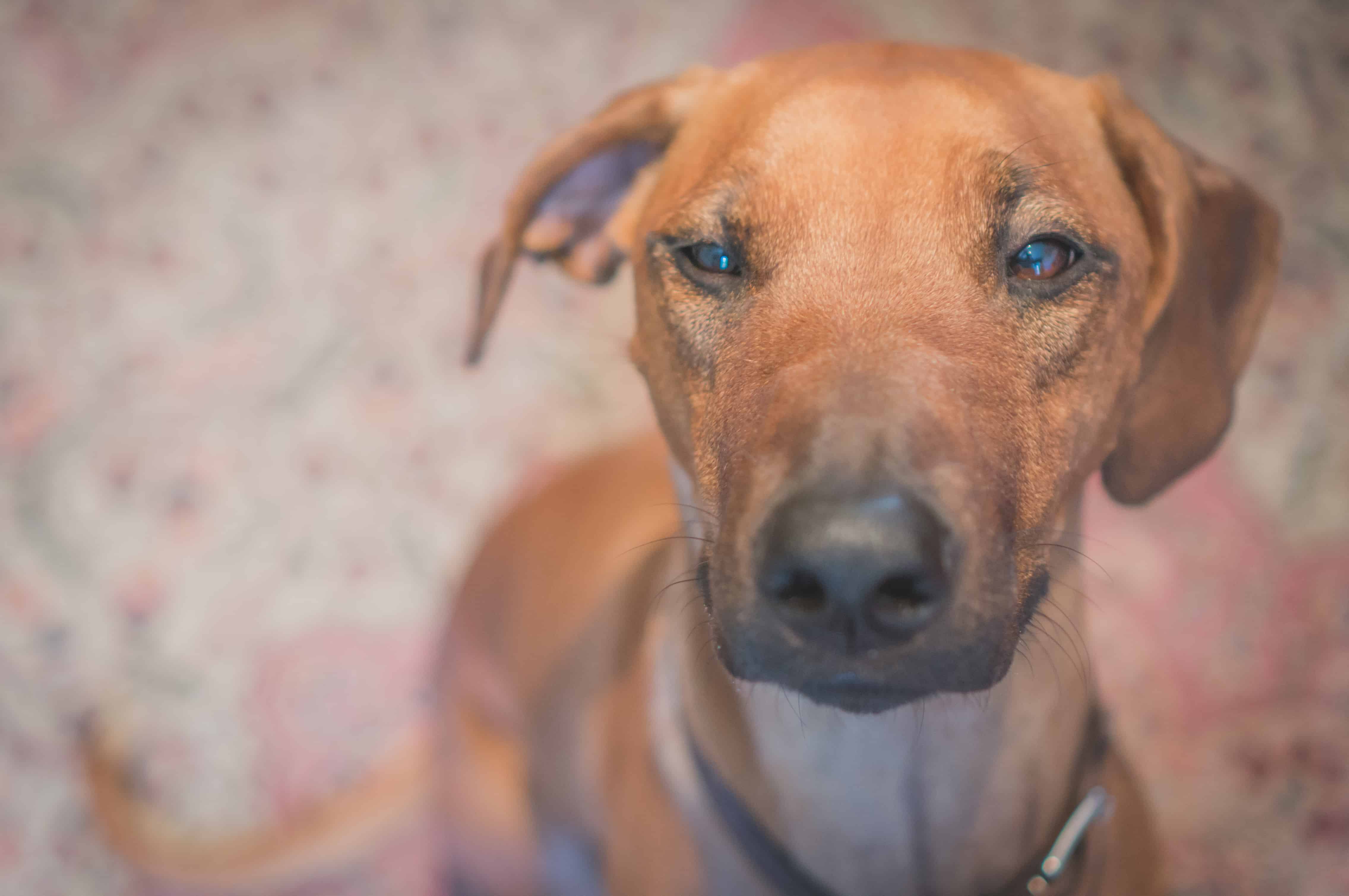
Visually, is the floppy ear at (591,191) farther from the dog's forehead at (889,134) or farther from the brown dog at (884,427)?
the dog's forehead at (889,134)

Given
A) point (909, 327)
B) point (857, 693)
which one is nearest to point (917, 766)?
point (857, 693)

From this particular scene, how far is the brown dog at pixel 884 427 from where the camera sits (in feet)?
3.35

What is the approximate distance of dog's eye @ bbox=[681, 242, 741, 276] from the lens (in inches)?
50.8

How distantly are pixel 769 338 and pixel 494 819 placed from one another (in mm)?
1427

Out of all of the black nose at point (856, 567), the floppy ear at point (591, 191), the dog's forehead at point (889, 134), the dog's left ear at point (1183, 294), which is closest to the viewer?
the black nose at point (856, 567)

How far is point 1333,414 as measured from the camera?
2.52 metres

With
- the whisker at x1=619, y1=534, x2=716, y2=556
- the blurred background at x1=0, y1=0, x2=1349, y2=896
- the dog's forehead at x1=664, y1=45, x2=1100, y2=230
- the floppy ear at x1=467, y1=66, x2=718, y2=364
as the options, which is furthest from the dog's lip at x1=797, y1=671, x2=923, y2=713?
the blurred background at x1=0, y1=0, x2=1349, y2=896

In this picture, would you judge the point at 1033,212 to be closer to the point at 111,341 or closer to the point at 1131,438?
the point at 1131,438

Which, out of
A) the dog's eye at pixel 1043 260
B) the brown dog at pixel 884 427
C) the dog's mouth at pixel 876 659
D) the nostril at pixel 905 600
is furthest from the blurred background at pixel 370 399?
the nostril at pixel 905 600

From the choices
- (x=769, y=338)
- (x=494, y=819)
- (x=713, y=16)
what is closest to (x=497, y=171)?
(x=713, y=16)

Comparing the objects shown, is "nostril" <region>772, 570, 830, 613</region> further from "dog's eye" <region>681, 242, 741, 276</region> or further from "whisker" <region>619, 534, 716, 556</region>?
"dog's eye" <region>681, 242, 741, 276</region>

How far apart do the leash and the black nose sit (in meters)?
0.59

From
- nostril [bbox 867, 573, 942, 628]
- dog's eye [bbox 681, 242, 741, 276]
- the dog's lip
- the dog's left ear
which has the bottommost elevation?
the dog's lip

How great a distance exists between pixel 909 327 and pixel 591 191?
732 mm
